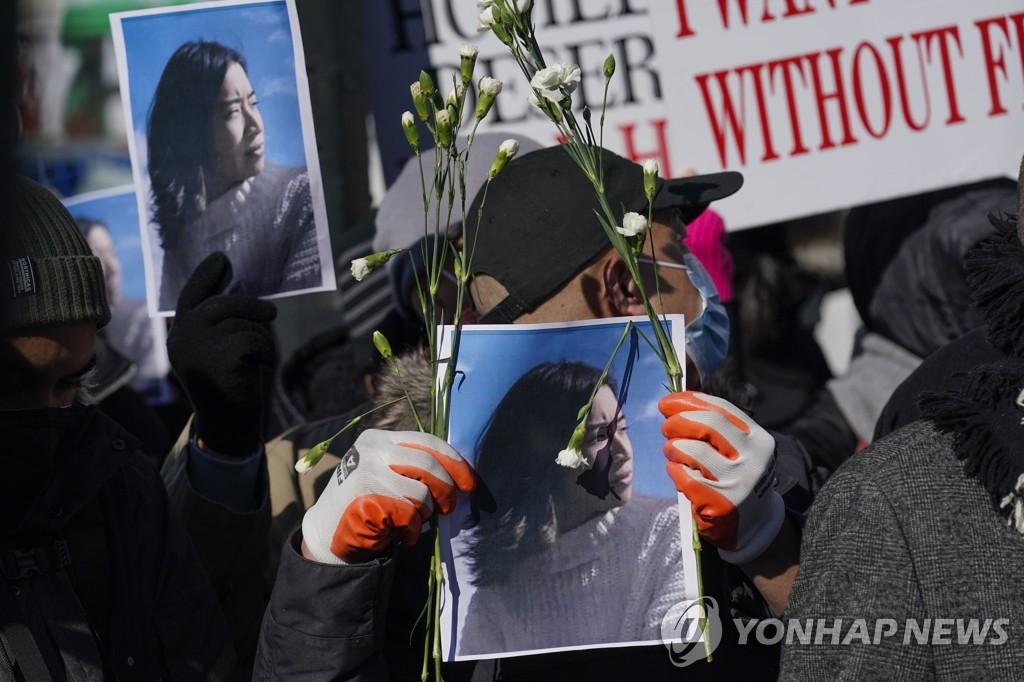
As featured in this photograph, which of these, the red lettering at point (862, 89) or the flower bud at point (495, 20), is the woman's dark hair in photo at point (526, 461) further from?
the red lettering at point (862, 89)

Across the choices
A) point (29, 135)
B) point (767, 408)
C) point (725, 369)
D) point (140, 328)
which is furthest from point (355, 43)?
point (29, 135)

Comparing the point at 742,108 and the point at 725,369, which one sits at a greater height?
the point at 742,108

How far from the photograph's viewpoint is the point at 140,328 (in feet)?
10.5

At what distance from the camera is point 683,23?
3.00 metres

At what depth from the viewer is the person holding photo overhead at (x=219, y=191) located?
212cm

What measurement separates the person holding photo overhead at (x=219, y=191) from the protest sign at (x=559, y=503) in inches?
29.1

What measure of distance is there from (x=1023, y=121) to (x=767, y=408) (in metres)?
1.20

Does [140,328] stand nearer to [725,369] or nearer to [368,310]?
[368,310]

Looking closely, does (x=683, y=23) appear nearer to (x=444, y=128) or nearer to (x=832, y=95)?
(x=832, y=95)

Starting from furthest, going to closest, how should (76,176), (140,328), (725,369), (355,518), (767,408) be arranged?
1. (767,408)
2. (140,328)
3. (76,176)
4. (725,369)
5. (355,518)

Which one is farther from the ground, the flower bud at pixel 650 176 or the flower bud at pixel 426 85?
the flower bud at pixel 426 85

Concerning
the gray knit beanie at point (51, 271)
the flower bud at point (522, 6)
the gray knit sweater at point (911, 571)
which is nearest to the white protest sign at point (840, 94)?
the flower bud at point (522, 6)

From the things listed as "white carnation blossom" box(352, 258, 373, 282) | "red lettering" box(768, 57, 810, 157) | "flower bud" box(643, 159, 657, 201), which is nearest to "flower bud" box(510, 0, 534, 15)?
"flower bud" box(643, 159, 657, 201)

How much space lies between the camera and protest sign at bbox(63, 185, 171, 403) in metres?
2.88
